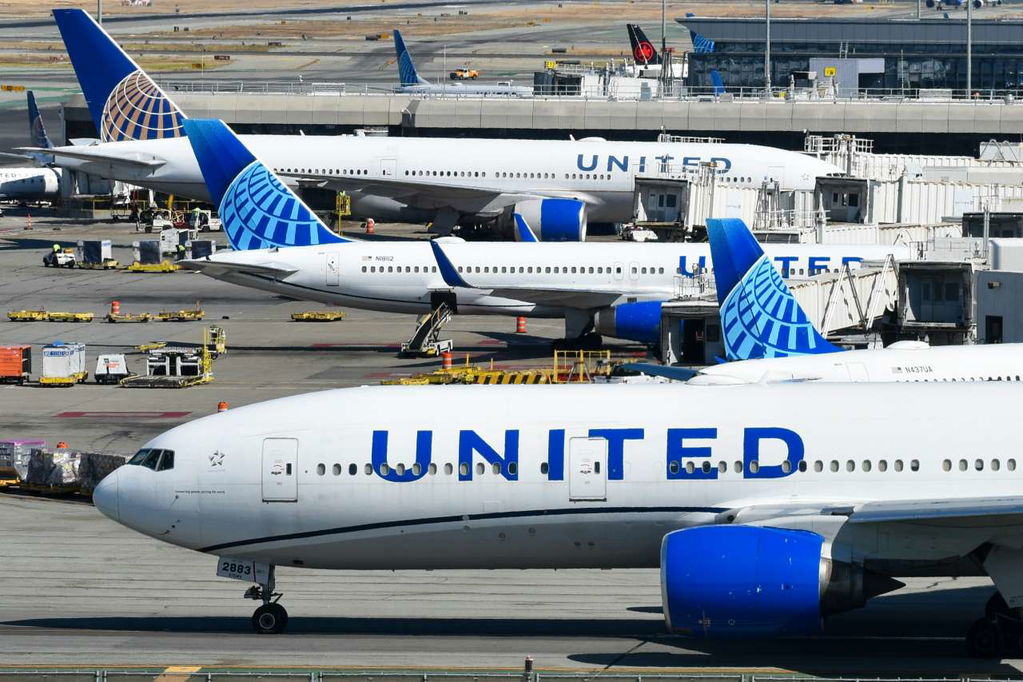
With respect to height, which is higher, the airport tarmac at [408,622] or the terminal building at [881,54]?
the terminal building at [881,54]

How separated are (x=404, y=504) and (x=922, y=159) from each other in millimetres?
69236

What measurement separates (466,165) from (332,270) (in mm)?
28024

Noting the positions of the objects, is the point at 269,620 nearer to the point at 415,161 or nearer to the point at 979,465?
the point at 979,465

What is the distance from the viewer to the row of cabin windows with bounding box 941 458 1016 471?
2547 centimetres

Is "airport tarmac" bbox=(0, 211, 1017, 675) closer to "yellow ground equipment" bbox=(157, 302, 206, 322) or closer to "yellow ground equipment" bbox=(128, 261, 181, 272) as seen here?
"yellow ground equipment" bbox=(157, 302, 206, 322)

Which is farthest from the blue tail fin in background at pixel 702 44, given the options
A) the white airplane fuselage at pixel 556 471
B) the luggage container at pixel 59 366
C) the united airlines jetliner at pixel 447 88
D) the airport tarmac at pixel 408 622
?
the white airplane fuselage at pixel 556 471

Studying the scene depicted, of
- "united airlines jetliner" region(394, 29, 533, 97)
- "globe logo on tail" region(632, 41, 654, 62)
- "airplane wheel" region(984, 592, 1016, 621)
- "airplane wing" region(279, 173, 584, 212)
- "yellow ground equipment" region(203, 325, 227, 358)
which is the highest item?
"globe logo on tail" region(632, 41, 654, 62)

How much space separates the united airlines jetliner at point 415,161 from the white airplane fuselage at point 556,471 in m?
57.8

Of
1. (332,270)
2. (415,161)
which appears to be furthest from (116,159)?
(332,270)

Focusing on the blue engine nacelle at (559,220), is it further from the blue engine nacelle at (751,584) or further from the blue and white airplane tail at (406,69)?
the blue and white airplane tail at (406,69)

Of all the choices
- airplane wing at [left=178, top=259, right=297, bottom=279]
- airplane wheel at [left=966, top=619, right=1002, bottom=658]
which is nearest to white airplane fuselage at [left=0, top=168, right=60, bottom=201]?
airplane wing at [left=178, top=259, right=297, bottom=279]

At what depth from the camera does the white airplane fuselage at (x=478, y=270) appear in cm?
5812

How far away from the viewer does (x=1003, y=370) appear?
3550 cm

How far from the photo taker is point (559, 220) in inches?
3219
